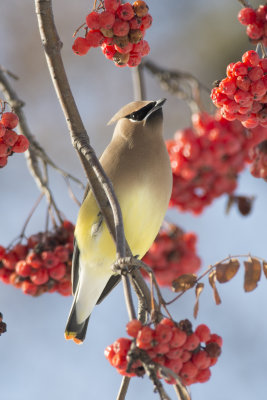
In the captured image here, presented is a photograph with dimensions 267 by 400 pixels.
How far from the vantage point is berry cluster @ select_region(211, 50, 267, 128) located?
213 centimetres

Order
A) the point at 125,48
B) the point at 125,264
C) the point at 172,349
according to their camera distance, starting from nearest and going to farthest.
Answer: the point at 125,264
the point at 172,349
the point at 125,48

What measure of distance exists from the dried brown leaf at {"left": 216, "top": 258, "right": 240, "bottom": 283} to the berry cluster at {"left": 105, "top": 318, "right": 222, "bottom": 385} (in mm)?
384

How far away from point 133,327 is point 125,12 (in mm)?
1032

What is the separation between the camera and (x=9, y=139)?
7.43ft

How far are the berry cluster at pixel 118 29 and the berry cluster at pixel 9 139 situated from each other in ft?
1.08

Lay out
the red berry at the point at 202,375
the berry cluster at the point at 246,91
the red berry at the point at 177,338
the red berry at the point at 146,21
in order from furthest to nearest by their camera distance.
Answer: the red berry at the point at 146,21 < the berry cluster at the point at 246,91 < the red berry at the point at 202,375 < the red berry at the point at 177,338

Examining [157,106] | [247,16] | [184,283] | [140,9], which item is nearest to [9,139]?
[140,9]

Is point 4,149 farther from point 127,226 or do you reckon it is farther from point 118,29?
point 127,226

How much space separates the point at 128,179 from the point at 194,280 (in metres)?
0.95

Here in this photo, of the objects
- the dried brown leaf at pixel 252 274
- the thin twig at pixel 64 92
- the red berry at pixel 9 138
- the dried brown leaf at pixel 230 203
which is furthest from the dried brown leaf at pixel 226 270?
the dried brown leaf at pixel 230 203

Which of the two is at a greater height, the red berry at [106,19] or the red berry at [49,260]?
the red berry at [106,19]

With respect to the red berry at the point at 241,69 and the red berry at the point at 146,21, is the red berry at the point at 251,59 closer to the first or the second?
the red berry at the point at 241,69

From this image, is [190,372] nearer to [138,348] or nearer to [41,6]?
[138,348]

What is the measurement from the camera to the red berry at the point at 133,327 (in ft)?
5.86
